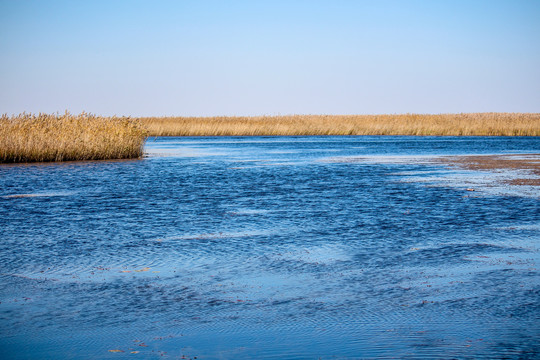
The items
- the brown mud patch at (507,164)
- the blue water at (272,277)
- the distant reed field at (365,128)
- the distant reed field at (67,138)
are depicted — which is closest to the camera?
the blue water at (272,277)

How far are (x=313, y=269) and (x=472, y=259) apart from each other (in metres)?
1.82

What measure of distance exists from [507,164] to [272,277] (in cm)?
1862

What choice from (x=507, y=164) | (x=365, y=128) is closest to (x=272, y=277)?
(x=507, y=164)

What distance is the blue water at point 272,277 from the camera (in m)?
4.60

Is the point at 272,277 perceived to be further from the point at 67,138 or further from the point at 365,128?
the point at 365,128

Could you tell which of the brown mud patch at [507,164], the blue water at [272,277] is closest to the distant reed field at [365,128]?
the brown mud patch at [507,164]

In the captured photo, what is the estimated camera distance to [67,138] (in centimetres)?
2658

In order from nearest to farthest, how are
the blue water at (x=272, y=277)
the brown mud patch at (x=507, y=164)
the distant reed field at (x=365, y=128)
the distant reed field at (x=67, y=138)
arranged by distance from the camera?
the blue water at (x=272, y=277) → the brown mud patch at (x=507, y=164) → the distant reed field at (x=67, y=138) → the distant reed field at (x=365, y=128)

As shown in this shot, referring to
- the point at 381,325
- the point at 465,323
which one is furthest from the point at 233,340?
the point at 465,323

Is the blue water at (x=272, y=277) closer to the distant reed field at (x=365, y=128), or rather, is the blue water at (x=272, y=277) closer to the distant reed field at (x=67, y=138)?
the distant reed field at (x=67, y=138)

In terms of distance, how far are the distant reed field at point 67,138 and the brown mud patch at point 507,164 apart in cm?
1353

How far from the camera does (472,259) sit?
23.8 ft

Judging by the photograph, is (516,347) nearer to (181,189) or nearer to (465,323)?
(465,323)

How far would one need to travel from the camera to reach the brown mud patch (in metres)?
17.2
